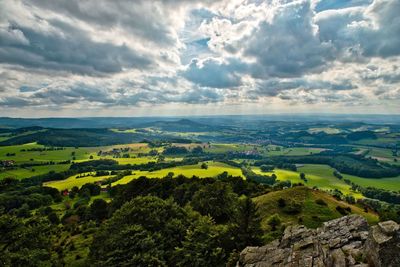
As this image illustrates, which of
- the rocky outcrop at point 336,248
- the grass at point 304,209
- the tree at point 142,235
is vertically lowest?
the grass at point 304,209

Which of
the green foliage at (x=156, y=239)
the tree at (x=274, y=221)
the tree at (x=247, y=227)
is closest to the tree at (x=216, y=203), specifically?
the tree at (x=274, y=221)

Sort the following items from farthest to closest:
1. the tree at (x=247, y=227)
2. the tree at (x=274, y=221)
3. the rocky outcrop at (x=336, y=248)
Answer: the tree at (x=274, y=221)
the tree at (x=247, y=227)
the rocky outcrop at (x=336, y=248)

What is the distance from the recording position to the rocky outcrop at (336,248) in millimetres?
23436

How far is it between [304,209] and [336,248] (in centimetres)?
4114

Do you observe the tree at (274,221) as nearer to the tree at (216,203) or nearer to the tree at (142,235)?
the tree at (216,203)

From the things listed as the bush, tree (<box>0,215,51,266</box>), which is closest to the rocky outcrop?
the bush

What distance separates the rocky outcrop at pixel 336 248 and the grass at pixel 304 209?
77.7ft

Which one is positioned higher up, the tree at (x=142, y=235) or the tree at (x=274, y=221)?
the tree at (x=142, y=235)

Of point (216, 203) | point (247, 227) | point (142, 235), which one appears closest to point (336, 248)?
point (247, 227)

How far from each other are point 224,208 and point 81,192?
4898 inches

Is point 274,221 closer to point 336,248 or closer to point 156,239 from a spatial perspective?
point 156,239

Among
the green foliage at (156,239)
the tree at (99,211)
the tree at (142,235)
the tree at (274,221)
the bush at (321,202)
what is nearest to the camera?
the green foliage at (156,239)

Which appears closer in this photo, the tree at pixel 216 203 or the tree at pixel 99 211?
Answer: the tree at pixel 216 203

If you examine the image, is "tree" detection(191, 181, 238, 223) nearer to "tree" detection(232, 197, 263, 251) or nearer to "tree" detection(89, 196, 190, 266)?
"tree" detection(89, 196, 190, 266)
